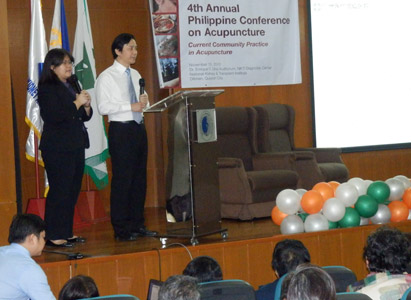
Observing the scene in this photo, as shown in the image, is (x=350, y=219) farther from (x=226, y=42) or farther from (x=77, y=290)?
Result: (x=77, y=290)

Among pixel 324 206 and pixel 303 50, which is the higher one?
pixel 303 50

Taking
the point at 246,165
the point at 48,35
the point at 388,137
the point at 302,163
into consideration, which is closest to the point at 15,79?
the point at 48,35

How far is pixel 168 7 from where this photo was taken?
23.1 ft

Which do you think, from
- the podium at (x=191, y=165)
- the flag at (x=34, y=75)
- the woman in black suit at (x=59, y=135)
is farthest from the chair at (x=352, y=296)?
the flag at (x=34, y=75)

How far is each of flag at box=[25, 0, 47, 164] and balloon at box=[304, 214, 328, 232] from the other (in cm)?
225

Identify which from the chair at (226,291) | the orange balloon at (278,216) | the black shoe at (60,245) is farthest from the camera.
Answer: the orange balloon at (278,216)

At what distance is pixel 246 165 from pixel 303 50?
180 cm

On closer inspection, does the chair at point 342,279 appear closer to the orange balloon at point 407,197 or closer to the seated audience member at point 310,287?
the seated audience member at point 310,287

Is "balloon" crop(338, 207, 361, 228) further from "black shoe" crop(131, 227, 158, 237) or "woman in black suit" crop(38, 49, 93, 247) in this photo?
"woman in black suit" crop(38, 49, 93, 247)

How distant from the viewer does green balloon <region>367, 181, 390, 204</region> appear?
5.60m

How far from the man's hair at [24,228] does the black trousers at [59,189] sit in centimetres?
154

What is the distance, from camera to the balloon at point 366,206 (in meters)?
5.53

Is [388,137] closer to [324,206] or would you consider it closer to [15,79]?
[324,206]

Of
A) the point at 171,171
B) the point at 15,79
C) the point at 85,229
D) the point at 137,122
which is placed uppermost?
the point at 15,79
